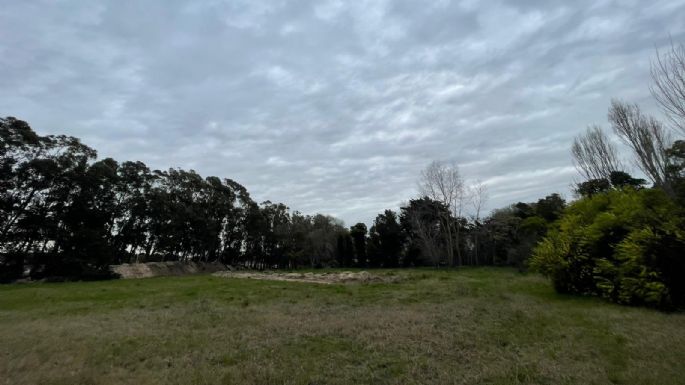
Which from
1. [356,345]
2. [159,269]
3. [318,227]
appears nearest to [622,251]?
[356,345]

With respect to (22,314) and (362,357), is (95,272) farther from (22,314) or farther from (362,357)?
(362,357)

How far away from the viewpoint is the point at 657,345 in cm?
522

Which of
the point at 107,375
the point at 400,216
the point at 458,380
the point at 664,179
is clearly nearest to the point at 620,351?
the point at 458,380

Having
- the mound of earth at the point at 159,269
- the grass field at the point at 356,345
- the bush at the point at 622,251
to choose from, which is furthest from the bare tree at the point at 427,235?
the grass field at the point at 356,345

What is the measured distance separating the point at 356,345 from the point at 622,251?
7.58 meters

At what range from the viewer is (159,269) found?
115ft

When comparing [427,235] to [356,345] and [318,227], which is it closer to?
[318,227]

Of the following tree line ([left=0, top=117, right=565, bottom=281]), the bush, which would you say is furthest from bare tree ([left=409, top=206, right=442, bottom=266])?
the bush

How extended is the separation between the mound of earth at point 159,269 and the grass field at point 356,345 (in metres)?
24.2

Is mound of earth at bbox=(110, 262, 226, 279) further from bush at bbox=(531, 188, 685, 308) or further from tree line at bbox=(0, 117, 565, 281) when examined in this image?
bush at bbox=(531, 188, 685, 308)

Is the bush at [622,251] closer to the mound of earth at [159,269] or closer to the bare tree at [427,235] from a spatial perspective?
the bare tree at [427,235]

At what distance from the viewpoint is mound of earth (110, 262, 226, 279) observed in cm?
3125

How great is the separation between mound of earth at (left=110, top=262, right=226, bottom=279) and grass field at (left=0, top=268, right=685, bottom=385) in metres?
24.2

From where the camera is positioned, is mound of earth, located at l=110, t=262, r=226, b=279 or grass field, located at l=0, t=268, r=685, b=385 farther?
mound of earth, located at l=110, t=262, r=226, b=279
